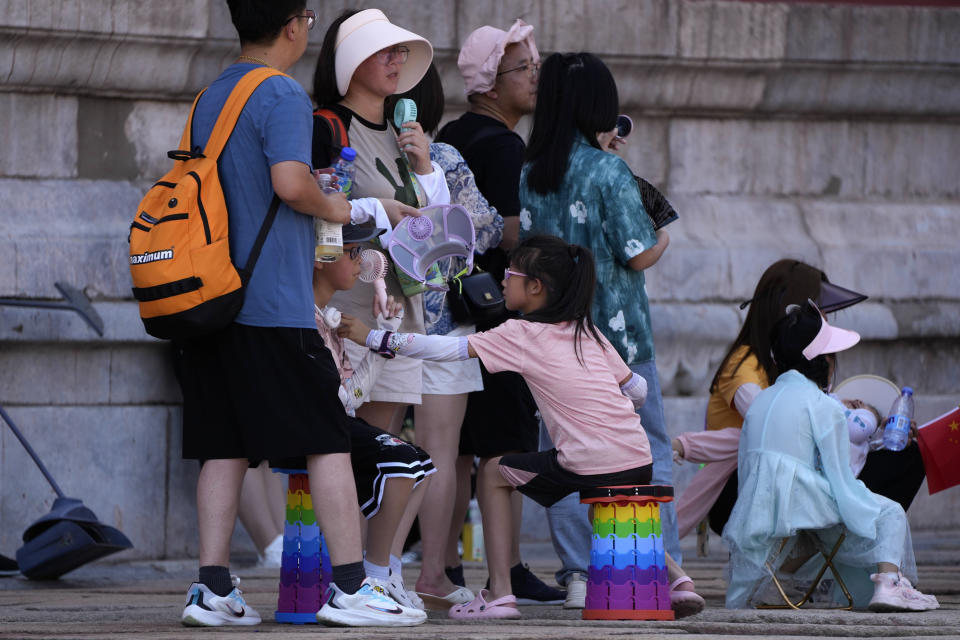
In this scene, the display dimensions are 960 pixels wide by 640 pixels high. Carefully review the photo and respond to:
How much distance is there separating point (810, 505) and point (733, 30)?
3508 millimetres

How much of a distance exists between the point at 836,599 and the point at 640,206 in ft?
4.77

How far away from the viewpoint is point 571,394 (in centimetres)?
542

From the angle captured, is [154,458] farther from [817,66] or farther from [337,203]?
[817,66]

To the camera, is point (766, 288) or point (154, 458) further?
point (154, 458)

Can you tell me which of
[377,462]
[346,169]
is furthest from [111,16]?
[377,462]

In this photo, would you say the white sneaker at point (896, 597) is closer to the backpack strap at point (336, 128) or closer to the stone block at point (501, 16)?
the backpack strap at point (336, 128)

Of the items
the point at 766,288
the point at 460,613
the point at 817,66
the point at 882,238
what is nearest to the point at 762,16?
the point at 817,66

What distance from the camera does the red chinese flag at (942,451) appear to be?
6488 millimetres

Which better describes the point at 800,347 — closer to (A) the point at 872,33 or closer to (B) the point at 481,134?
(B) the point at 481,134

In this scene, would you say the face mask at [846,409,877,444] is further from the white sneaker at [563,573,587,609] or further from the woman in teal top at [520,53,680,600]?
the white sneaker at [563,573,587,609]

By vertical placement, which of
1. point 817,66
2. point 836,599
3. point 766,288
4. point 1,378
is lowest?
point 836,599

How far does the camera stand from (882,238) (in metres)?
9.09

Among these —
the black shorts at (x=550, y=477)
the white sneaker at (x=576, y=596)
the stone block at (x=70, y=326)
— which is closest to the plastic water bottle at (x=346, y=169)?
the black shorts at (x=550, y=477)

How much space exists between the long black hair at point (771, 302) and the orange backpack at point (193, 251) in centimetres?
220
